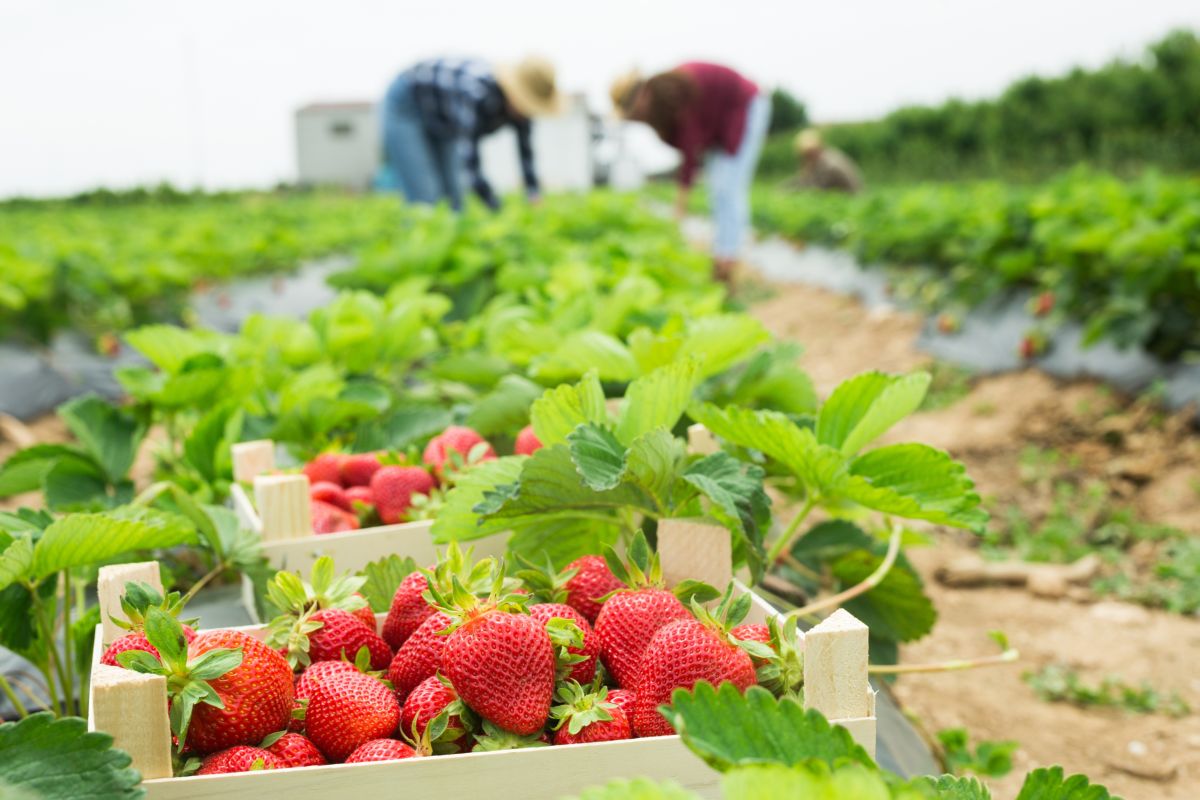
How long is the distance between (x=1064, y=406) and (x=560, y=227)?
3280mm

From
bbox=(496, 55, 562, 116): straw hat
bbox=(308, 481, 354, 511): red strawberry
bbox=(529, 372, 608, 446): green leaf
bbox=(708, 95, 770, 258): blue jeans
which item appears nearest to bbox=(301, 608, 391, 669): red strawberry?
bbox=(529, 372, 608, 446): green leaf

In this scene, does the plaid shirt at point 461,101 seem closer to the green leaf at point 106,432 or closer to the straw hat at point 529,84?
the straw hat at point 529,84

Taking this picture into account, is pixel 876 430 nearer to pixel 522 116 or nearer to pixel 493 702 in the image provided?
pixel 493 702

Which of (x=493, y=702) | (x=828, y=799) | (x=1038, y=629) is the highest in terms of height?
(x=828, y=799)

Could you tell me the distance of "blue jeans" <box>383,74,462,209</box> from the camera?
8.55m

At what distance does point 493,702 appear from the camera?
1.07 m

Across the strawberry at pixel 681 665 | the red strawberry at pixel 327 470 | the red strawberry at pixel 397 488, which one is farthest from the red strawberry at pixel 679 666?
the red strawberry at pixel 327 470

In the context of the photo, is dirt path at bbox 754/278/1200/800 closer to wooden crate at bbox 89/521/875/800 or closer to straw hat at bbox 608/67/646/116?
wooden crate at bbox 89/521/875/800

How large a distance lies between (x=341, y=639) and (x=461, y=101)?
24.0 feet

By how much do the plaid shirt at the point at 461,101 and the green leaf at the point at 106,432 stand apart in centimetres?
630

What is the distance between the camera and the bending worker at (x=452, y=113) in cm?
821

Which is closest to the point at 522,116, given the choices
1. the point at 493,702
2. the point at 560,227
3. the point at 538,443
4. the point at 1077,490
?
the point at 560,227

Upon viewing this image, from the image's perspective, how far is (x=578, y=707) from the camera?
1.11 metres

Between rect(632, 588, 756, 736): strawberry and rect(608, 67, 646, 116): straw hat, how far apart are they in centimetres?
931
